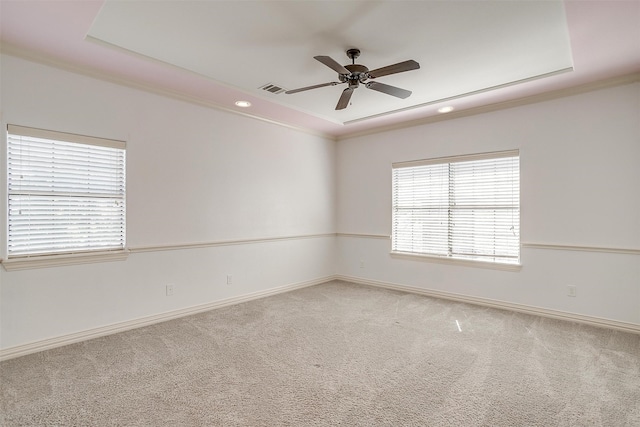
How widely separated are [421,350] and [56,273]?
334cm

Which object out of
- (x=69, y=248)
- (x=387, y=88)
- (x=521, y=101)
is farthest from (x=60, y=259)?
(x=521, y=101)

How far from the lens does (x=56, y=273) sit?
297cm

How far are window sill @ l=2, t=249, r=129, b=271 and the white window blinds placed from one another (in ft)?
0.18

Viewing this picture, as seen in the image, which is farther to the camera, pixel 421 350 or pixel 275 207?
pixel 275 207

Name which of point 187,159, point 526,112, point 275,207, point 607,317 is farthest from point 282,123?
point 607,317

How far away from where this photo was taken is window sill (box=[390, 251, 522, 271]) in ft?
13.4

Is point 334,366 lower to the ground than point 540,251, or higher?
lower

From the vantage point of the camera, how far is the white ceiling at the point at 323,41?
2.23 meters

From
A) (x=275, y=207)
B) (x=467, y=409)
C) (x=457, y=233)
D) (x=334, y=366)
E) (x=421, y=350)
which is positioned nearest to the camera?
(x=467, y=409)

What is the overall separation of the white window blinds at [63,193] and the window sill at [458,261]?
12.2 ft

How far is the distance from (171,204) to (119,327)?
1.36 m

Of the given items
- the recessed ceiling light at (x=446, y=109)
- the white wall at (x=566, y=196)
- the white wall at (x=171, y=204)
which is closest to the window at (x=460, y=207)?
the white wall at (x=566, y=196)

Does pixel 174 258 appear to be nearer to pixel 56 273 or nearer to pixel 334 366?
pixel 56 273

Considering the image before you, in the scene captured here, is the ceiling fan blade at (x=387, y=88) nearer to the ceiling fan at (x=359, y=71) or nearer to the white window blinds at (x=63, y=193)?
the ceiling fan at (x=359, y=71)
